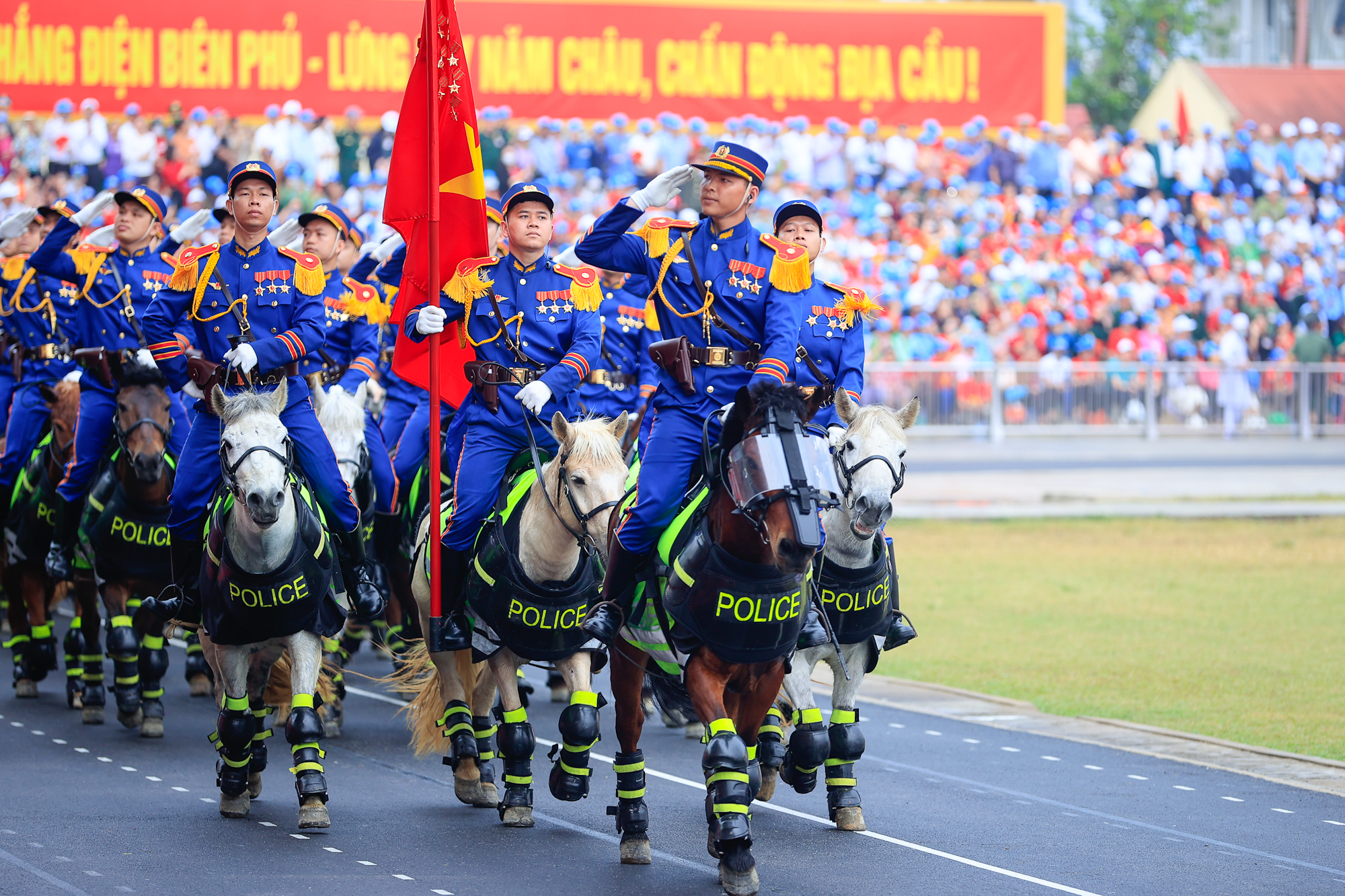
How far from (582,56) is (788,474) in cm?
2611

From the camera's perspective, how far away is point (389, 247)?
1027cm

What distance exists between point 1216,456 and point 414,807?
20077mm

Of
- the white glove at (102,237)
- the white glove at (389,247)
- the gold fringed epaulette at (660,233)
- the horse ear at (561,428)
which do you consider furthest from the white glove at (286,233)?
the gold fringed epaulette at (660,233)

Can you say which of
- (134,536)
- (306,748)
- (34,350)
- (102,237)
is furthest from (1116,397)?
(306,748)

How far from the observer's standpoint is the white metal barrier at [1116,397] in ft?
82.7

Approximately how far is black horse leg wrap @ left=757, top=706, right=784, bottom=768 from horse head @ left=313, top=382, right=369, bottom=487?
10.2ft

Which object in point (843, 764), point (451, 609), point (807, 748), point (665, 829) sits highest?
point (451, 609)

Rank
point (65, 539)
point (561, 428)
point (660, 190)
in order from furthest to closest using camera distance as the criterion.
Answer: point (65, 539) → point (561, 428) → point (660, 190)

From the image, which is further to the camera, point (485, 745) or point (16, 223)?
point (16, 223)

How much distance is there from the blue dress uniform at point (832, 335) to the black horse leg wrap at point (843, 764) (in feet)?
4.76

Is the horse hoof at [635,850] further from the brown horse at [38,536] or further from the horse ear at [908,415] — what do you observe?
the brown horse at [38,536]

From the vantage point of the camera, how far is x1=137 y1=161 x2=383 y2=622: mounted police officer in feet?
25.8

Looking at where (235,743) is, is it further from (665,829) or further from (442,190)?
(442,190)

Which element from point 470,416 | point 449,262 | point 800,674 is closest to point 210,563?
point 470,416
